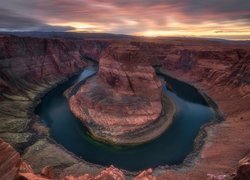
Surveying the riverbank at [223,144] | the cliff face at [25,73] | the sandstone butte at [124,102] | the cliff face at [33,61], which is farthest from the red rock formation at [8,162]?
the cliff face at [33,61]

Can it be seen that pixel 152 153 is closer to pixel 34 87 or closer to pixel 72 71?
pixel 34 87

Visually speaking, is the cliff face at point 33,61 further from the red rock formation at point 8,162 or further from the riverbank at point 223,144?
the red rock formation at point 8,162

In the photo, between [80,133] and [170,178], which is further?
[80,133]

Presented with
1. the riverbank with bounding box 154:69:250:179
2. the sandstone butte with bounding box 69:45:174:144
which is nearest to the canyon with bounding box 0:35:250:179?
the riverbank with bounding box 154:69:250:179

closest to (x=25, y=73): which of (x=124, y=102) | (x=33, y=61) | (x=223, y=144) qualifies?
(x=33, y=61)

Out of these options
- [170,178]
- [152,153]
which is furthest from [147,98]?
[170,178]

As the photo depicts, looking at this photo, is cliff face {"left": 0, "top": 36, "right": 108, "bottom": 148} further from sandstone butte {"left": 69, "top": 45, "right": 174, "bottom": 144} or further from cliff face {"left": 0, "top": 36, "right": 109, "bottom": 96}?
sandstone butte {"left": 69, "top": 45, "right": 174, "bottom": 144}
